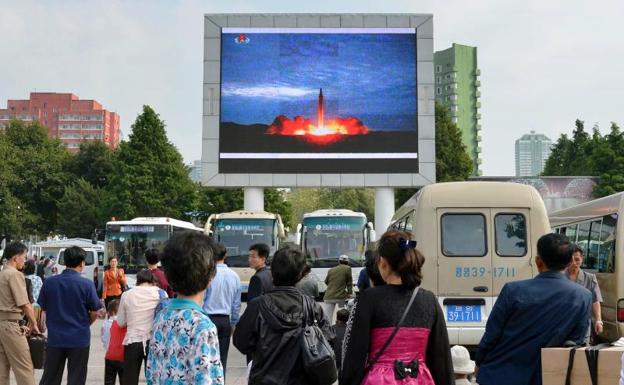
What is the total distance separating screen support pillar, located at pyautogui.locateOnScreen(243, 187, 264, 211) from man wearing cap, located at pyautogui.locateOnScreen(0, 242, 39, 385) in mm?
28310

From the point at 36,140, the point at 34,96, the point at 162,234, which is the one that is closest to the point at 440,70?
the point at 36,140

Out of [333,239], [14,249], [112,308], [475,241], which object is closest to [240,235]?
[333,239]

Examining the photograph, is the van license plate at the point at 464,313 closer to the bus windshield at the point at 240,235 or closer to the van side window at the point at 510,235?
the van side window at the point at 510,235

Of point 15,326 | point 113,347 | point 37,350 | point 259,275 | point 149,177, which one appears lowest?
point 37,350

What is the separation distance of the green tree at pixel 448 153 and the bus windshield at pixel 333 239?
3201 cm

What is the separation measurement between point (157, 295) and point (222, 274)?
134 cm

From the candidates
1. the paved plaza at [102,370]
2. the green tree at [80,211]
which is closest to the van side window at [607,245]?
the paved plaza at [102,370]

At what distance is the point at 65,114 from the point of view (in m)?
185

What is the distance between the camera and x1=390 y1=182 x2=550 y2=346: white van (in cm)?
1207

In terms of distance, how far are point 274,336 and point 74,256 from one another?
3.50 m

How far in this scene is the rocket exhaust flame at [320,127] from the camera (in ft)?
117

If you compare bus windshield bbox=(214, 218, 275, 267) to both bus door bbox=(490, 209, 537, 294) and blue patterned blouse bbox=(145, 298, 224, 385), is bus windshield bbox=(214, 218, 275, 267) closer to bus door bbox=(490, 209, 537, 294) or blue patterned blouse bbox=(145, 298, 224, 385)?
bus door bbox=(490, 209, 537, 294)

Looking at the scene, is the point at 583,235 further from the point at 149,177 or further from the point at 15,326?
the point at 149,177

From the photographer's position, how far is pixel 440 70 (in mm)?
139125
